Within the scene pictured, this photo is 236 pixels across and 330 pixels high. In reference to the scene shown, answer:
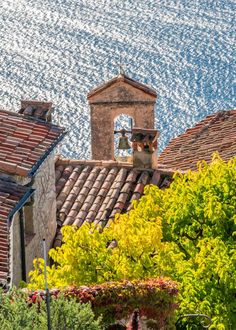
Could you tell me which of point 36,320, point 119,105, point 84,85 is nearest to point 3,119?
point 119,105

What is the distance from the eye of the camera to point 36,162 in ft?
82.2

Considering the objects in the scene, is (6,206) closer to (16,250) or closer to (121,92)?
(16,250)

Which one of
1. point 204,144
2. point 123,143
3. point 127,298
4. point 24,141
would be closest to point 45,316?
point 127,298

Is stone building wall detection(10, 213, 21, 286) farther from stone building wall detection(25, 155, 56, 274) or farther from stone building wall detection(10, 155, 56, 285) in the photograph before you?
stone building wall detection(25, 155, 56, 274)

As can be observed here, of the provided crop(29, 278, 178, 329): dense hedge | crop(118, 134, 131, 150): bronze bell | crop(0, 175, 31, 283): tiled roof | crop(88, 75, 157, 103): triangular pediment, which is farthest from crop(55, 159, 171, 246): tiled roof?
crop(29, 278, 178, 329): dense hedge

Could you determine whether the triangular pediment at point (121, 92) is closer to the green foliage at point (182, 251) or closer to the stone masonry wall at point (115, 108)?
the stone masonry wall at point (115, 108)

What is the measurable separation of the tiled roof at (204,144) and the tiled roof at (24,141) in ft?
26.3

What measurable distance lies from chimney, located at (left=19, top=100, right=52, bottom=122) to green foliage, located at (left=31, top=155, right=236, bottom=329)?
6.89 meters

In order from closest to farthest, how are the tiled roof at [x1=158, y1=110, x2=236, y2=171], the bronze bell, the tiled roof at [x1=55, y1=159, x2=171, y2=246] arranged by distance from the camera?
1. the tiled roof at [x1=55, y1=159, x2=171, y2=246]
2. the bronze bell
3. the tiled roof at [x1=158, y1=110, x2=236, y2=171]

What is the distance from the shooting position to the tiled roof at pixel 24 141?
24578 mm

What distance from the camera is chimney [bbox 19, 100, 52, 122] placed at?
29062 millimetres

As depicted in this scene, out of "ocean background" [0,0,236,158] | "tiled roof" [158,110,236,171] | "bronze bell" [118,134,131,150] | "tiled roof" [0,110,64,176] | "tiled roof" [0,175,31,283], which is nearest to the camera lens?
"tiled roof" [0,175,31,283]

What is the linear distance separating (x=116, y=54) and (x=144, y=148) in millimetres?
77949

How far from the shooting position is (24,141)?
25.8m
